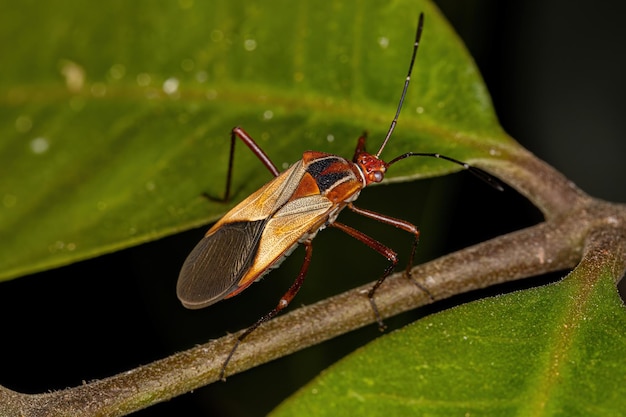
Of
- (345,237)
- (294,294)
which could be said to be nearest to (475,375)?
(294,294)

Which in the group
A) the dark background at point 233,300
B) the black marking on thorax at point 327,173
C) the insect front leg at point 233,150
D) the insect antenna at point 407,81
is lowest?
the dark background at point 233,300

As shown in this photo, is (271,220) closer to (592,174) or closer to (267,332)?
(267,332)

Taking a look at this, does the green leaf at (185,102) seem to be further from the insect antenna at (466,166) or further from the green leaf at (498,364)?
the green leaf at (498,364)

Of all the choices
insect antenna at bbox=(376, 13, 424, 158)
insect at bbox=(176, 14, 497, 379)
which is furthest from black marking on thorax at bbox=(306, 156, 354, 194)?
insect antenna at bbox=(376, 13, 424, 158)

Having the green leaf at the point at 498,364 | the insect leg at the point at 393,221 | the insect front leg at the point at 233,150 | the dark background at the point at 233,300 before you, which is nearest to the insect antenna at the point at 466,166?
the dark background at the point at 233,300

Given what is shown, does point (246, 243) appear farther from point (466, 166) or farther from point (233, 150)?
point (466, 166)

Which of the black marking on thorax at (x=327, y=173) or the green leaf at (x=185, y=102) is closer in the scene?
the green leaf at (x=185, y=102)
